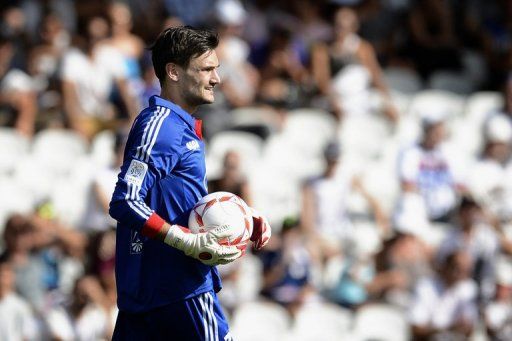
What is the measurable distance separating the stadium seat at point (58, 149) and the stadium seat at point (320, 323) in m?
3.16

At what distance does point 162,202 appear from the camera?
6.07 meters

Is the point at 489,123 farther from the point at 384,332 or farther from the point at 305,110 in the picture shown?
the point at 384,332

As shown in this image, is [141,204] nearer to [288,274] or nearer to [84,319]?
[84,319]

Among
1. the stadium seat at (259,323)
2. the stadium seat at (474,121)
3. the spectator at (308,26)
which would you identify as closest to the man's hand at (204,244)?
the stadium seat at (259,323)

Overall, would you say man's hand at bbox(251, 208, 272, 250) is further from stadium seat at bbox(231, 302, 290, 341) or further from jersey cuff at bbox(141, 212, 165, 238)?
stadium seat at bbox(231, 302, 290, 341)

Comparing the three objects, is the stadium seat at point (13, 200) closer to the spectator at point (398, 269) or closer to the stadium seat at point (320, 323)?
the stadium seat at point (320, 323)

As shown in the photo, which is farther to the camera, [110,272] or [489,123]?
[489,123]

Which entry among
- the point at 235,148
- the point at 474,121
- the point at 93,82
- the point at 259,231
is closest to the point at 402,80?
the point at 474,121

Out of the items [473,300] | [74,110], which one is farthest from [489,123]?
[74,110]

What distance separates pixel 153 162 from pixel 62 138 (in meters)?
8.02

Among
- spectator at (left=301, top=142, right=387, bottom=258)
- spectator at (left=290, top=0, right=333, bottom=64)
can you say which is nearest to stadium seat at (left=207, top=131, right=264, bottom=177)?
spectator at (left=301, top=142, right=387, bottom=258)

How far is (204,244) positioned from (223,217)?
0.17 m

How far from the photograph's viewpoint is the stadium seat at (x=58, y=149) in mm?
13672

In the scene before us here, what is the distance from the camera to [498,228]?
13023 mm
